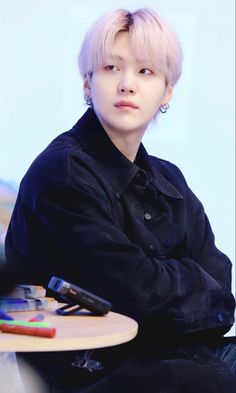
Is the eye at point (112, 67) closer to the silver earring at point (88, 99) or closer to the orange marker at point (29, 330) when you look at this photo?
the silver earring at point (88, 99)

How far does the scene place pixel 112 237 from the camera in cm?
171

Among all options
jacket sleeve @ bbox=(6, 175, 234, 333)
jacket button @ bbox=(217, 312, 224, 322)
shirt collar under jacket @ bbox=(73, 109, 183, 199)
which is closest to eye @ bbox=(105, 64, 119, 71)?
shirt collar under jacket @ bbox=(73, 109, 183, 199)

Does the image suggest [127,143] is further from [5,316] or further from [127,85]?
[5,316]

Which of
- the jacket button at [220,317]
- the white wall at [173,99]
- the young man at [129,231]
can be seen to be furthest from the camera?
the white wall at [173,99]

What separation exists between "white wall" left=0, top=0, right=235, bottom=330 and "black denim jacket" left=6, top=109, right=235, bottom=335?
0.71 meters

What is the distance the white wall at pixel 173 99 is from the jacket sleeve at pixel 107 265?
839 millimetres

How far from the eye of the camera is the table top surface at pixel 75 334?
1275 millimetres

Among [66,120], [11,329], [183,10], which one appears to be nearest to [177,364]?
[11,329]

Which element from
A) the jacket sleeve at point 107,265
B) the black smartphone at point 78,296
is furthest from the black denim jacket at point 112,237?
the black smartphone at point 78,296

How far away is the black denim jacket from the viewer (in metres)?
1.70

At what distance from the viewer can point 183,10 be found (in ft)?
9.19

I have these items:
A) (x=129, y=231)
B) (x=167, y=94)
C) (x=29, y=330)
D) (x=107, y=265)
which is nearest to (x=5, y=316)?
(x=29, y=330)

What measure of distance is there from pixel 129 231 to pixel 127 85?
309mm

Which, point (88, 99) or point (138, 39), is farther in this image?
point (88, 99)
